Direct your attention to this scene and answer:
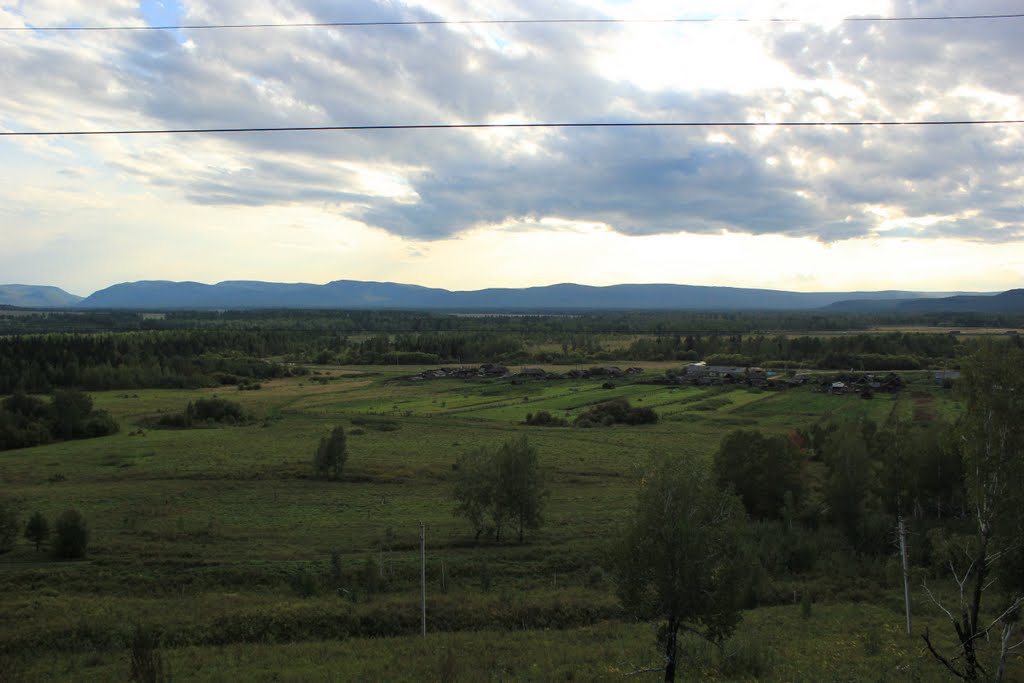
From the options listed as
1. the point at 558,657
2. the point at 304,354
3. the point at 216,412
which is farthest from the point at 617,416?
the point at 304,354

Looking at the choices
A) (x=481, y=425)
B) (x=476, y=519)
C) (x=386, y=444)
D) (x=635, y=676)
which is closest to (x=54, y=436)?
(x=386, y=444)

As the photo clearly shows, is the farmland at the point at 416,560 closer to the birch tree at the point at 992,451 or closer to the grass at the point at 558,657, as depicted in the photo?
the grass at the point at 558,657

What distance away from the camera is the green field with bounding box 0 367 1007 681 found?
58.0 ft

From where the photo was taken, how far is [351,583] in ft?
87.9

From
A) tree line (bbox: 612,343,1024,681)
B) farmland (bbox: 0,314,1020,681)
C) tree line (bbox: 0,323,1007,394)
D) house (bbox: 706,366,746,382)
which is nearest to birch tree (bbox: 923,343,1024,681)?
tree line (bbox: 612,343,1024,681)

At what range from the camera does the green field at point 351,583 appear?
696 inches

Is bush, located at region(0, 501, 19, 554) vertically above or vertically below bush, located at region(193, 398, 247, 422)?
above

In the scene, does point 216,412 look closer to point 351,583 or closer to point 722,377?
point 351,583

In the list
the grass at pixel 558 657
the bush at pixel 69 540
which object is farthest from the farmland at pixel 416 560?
the bush at pixel 69 540

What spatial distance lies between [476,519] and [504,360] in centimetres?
11525

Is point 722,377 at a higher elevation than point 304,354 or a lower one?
lower

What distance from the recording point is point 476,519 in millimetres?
33094

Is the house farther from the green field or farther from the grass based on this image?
the grass

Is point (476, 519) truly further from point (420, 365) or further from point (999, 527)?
point (420, 365)
